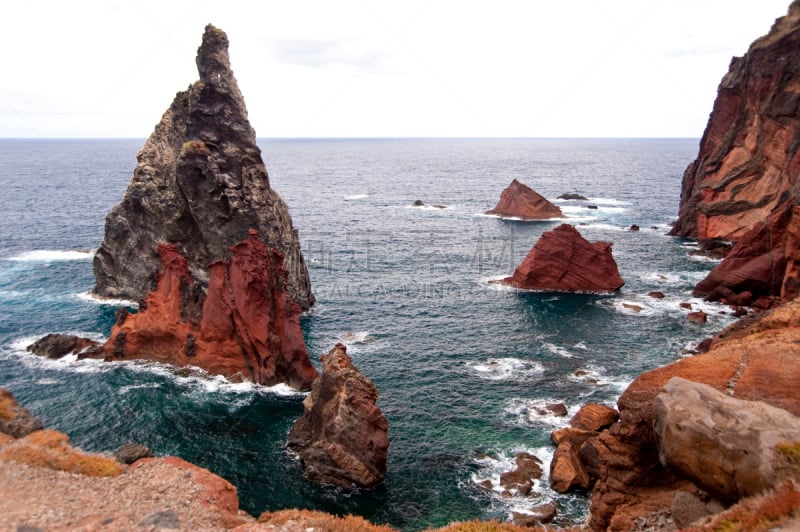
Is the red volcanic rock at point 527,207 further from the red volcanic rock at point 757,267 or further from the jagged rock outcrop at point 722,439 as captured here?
the jagged rock outcrop at point 722,439

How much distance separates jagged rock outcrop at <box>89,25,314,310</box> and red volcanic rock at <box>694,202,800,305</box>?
53195mm

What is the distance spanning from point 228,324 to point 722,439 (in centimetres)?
4481

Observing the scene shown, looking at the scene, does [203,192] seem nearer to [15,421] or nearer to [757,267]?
[15,421]

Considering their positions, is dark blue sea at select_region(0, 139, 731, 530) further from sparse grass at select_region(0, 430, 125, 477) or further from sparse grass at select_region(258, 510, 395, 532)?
sparse grass at select_region(258, 510, 395, 532)

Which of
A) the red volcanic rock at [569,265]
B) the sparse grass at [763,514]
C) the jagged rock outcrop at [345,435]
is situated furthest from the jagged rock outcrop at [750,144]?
the sparse grass at [763,514]

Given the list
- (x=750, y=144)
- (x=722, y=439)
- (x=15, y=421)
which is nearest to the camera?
(x=722, y=439)

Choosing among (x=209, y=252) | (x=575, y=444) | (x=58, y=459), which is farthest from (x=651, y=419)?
(x=209, y=252)

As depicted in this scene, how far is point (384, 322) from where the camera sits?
68.8 meters

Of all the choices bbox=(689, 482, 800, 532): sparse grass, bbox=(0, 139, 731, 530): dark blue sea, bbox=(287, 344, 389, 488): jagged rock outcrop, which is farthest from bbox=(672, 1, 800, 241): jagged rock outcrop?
bbox=(689, 482, 800, 532): sparse grass

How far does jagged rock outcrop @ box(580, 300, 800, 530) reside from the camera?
2577 centimetres

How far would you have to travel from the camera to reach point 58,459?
2992 cm

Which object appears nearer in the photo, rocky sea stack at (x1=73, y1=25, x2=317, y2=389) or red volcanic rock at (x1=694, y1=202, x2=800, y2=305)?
rocky sea stack at (x1=73, y1=25, x2=317, y2=389)

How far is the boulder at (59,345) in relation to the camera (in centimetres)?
5841

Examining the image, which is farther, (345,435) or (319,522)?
(345,435)
